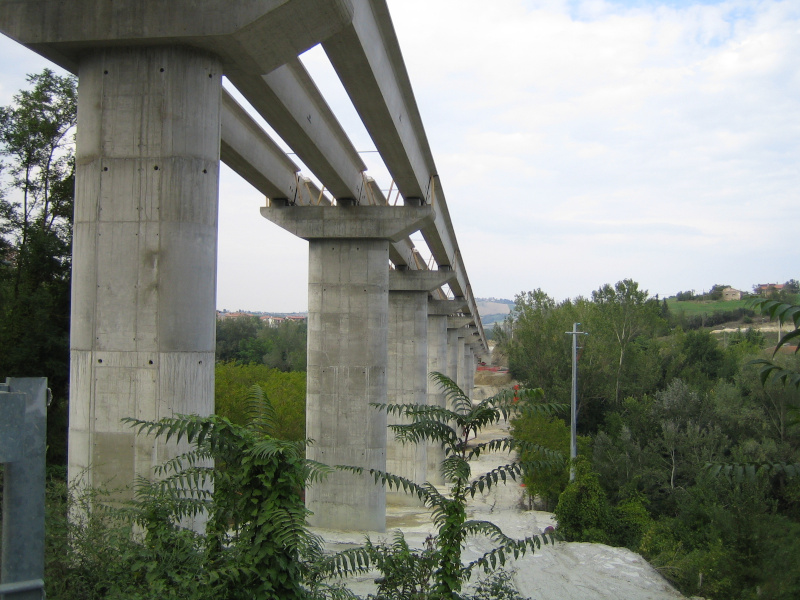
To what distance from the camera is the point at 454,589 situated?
616cm

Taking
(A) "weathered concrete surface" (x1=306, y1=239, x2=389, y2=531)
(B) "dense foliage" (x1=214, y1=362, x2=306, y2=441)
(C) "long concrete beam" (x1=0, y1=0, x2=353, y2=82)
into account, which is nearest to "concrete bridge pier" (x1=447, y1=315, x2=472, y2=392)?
(B) "dense foliage" (x1=214, y1=362, x2=306, y2=441)

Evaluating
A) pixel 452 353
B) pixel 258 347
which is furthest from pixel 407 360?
pixel 258 347

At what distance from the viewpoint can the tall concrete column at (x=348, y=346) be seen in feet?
68.9

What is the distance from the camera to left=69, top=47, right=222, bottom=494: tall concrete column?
8688 mm

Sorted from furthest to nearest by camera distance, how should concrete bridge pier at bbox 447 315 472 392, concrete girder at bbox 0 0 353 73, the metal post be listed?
concrete bridge pier at bbox 447 315 472 392 < concrete girder at bbox 0 0 353 73 < the metal post

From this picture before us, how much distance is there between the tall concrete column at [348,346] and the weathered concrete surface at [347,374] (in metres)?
0.03

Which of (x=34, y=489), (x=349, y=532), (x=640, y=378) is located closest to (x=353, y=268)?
(x=349, y=532)

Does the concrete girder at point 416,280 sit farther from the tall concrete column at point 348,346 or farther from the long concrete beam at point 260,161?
the tall concrete column at point 348,346

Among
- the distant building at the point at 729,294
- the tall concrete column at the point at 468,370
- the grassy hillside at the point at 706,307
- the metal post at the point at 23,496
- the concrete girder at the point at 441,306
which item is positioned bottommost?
the tall concrete column at the point at 468,370

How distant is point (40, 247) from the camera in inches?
878

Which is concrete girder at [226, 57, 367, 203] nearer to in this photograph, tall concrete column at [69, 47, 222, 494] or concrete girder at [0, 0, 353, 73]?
concrete girder at [0, 0, 353, 73]

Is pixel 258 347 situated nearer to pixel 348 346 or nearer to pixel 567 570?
pixel 348 346

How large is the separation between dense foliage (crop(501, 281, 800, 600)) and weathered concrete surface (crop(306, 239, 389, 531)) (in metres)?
7.17

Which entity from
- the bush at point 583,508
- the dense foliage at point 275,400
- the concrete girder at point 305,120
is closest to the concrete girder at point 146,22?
the concrete girder at point 305,120
